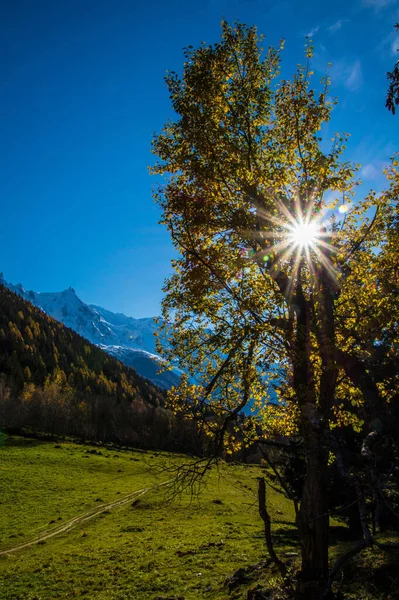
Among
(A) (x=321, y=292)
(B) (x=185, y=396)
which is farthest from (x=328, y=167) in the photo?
(B) (x=185, y=396)

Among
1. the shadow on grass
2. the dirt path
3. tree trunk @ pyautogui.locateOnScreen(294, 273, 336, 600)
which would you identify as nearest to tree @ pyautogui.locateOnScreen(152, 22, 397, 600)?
tree trunk @ pyautogui.locateOnScreen(294, 273, 336, 600)

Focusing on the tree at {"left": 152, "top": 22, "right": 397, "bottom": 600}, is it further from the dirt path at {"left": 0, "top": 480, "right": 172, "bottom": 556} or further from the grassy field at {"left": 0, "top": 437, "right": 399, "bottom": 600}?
the dirt path at {"left": 0, "top": 480, "right": 172, "bottom": 556}

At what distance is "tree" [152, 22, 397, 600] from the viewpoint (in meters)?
11.5

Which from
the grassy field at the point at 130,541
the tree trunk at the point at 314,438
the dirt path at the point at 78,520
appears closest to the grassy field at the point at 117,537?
the grassy field at the point at 130,541

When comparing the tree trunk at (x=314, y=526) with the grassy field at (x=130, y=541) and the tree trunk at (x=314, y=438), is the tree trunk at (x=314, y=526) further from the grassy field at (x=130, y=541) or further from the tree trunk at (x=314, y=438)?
the grassy field at (x=130, y=541)

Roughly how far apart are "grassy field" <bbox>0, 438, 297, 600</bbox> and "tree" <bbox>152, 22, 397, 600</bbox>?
323cm

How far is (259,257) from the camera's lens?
41.8ft

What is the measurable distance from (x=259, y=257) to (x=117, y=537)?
113ft

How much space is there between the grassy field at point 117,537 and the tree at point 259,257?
3.23 meters

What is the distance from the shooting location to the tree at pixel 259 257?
37.8ft

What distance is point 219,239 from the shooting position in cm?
1380

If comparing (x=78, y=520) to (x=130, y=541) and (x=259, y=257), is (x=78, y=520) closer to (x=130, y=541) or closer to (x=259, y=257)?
(x=130, y=541)

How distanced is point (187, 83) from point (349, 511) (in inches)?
1271

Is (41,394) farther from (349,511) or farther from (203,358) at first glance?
(203,358)
